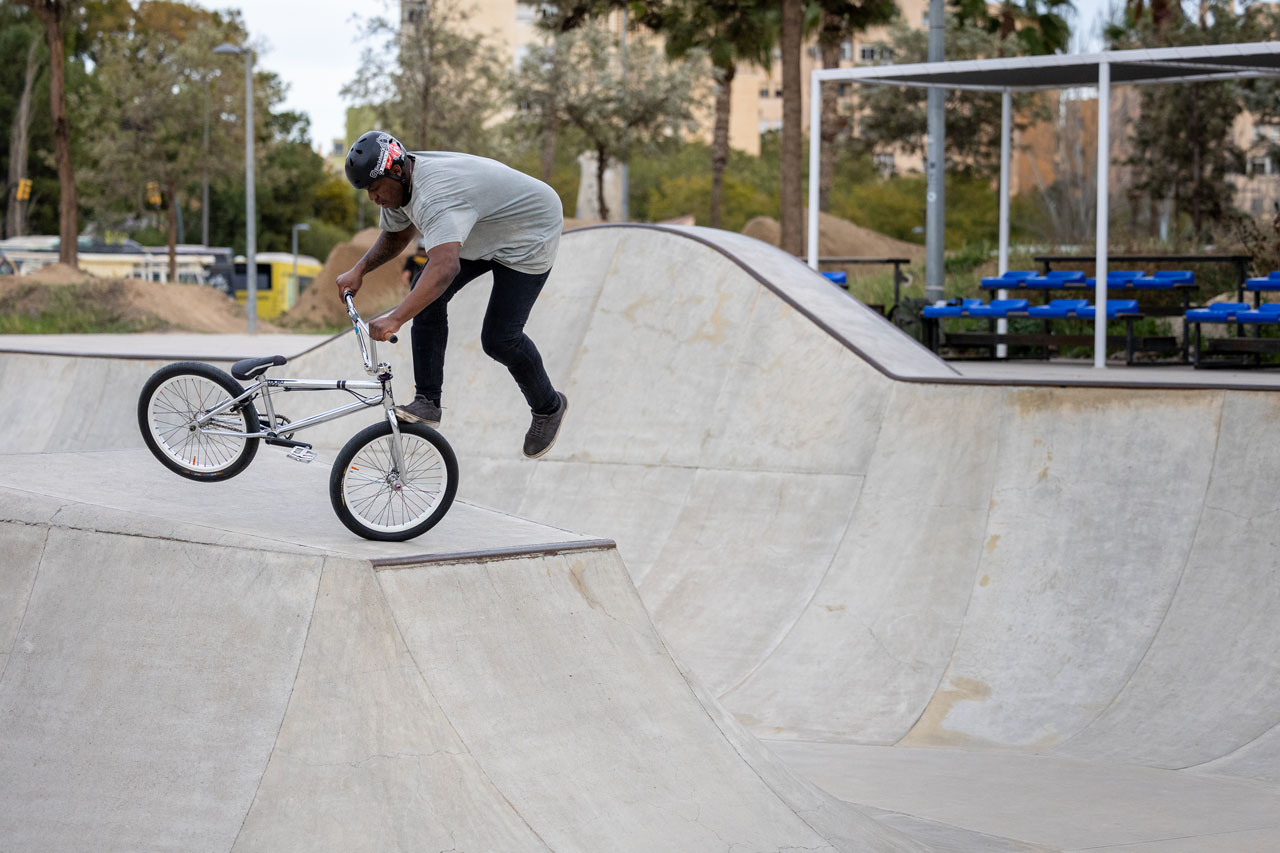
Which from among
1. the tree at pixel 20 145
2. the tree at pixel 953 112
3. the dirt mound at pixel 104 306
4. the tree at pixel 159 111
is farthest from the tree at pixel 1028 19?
the tree at pixel 20 145

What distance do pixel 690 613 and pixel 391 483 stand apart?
136 inches

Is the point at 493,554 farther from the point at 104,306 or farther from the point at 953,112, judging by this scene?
the point at 953,112

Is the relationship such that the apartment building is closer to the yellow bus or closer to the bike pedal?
the yellow bus

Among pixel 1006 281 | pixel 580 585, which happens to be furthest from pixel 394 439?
pixel 1006 281

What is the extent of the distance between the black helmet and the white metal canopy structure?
827cm

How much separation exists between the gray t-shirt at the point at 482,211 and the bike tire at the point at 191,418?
1077 millimetres

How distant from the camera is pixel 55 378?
15.1 m

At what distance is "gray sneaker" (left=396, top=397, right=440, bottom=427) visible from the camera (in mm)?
5895

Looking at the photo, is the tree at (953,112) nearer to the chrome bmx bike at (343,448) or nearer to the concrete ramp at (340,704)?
the chrome bmx bike at (343,448)

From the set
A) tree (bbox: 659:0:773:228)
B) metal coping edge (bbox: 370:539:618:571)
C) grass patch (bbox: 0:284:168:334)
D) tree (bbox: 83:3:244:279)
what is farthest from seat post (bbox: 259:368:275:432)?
tree (bbox: 83:3:244:279)

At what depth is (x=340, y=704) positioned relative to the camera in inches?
193

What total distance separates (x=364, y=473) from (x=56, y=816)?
1.79 metres

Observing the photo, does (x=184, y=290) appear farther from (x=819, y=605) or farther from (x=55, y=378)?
(x=819, y=605)

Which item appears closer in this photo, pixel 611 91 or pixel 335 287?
pixel 335 287
